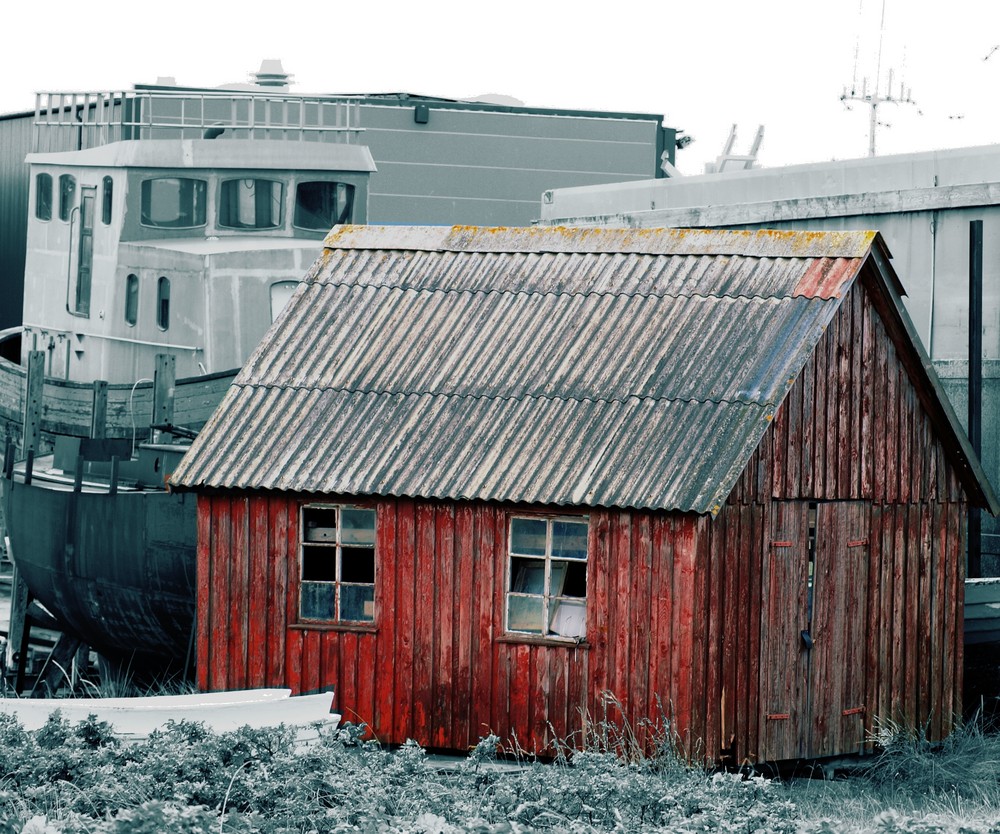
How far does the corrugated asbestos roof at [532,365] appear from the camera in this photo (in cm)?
1433

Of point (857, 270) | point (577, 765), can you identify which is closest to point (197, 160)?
point (857, 270)

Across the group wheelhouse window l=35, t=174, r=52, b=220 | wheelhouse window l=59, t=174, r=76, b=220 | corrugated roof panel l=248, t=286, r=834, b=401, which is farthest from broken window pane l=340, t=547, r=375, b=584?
wheelhouse window l=35, t=174, r=52, b=220

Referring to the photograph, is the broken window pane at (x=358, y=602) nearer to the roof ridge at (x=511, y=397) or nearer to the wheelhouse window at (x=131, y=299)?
the roof ridge at (x=511, y=397)

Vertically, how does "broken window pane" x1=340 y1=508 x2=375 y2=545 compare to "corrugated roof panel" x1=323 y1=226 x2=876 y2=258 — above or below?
below

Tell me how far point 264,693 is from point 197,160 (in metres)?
10.5

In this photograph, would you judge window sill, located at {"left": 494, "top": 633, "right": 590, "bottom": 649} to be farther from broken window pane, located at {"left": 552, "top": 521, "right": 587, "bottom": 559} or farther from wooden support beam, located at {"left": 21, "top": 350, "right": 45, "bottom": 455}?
wooden support beam, located at {"left": 21, "top": 350, "right": 45, "bottom": 455}

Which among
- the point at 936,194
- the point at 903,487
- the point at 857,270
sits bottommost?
the point at 903,487

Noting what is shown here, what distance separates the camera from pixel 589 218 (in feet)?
82.9

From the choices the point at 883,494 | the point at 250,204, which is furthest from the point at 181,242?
the point at 883,494

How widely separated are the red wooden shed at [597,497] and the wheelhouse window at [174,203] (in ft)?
24.0

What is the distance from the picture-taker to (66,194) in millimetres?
24547

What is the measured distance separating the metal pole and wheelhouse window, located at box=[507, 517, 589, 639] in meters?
6.25

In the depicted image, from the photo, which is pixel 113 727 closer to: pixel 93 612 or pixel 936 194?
pixel 93 612

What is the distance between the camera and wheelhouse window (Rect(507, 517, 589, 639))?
14.5 metres
